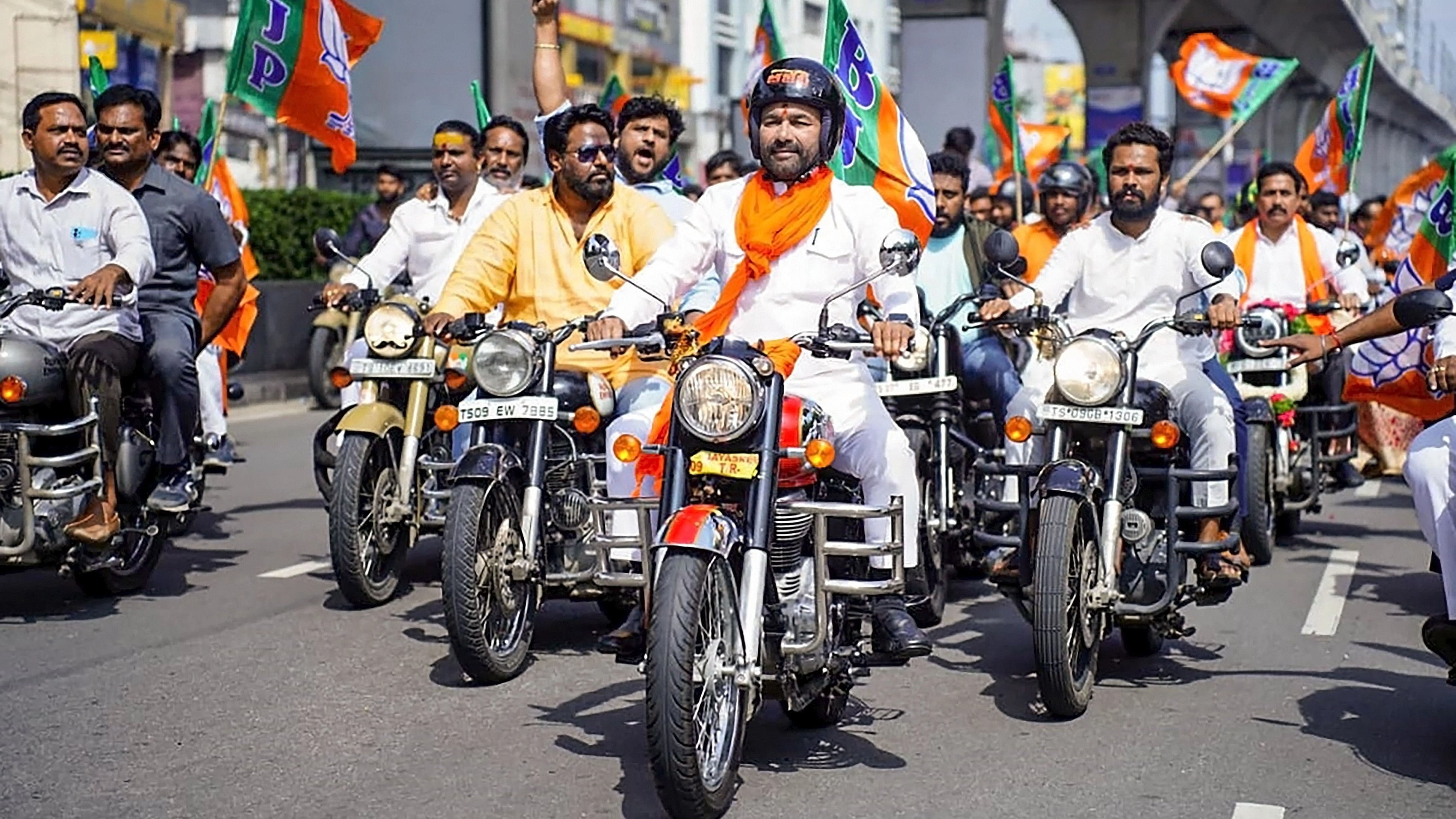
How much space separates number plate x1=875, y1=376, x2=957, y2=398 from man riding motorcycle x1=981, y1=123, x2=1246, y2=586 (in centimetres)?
59

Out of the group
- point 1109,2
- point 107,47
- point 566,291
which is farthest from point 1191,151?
point 566,291

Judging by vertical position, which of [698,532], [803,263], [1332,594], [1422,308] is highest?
[803,263]

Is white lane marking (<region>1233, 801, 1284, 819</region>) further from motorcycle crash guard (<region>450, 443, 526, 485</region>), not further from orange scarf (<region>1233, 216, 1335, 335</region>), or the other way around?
orange scarf (<region>1233, 216, 1335, 335</region>)

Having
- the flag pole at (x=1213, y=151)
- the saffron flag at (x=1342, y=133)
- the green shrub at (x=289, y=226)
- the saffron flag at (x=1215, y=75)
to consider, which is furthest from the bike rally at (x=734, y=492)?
the saffron flag at (x=1215, y=75)

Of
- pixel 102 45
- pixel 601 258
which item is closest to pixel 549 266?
pixel 601 258

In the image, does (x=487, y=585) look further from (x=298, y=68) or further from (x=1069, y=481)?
(x=298, y=68)

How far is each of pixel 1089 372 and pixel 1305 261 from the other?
5179mm

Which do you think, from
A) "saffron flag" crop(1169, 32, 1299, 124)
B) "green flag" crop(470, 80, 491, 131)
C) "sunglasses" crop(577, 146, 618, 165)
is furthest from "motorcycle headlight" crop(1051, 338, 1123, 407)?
"saffron flag" crop(1169, 32, 1299, 124)

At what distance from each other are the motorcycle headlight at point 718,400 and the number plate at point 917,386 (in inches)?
113

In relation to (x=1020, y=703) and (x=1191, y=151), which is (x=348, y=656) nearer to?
(x=1020, y=703)

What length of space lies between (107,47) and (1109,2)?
19008 millimetres

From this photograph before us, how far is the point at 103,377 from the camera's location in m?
7.45

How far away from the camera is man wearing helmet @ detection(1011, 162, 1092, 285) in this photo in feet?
30.9

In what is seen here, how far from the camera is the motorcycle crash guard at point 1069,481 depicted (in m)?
6.00
